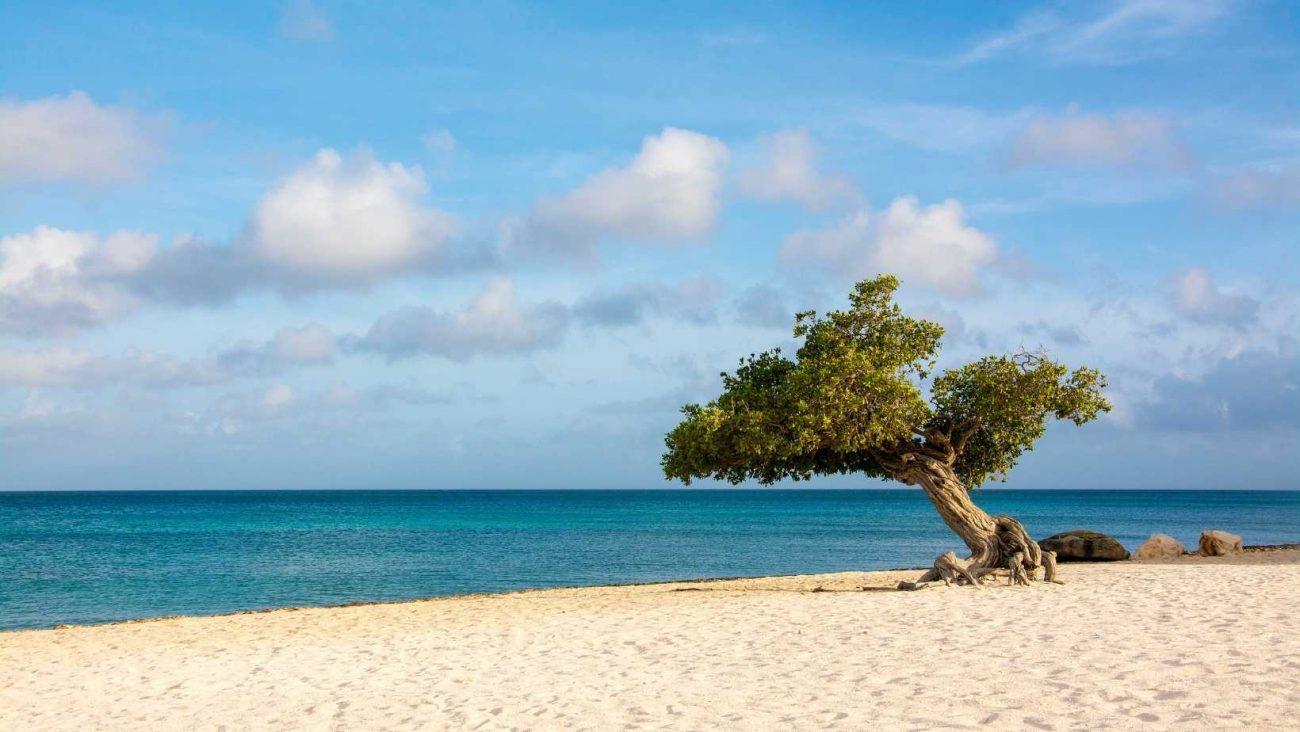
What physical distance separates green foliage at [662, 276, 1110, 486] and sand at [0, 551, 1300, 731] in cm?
374

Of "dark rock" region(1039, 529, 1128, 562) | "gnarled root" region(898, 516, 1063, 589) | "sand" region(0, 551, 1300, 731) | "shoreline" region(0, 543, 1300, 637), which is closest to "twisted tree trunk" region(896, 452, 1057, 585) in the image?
"gnarled root" region(898, 516, 1063, 589)

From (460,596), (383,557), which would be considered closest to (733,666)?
(460,596)

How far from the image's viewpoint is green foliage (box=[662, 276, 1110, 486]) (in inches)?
932

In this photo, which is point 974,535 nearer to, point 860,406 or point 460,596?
point 860,406

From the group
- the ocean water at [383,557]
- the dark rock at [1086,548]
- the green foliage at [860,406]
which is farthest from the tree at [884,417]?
the ocean water at [383,557]

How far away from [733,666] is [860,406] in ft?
34.4

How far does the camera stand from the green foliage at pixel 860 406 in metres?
23.7

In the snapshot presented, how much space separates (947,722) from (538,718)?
184 inches

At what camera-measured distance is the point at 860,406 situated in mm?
23422

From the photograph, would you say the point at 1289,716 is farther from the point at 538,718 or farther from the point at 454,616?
the point at 454,616

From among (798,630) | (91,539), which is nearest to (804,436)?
(798,630)

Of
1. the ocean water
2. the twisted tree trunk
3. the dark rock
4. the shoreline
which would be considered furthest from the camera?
the ocean water

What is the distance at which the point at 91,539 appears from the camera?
2936 inches

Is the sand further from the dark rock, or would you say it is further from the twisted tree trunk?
the dark rock
